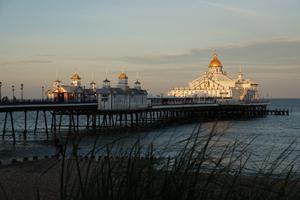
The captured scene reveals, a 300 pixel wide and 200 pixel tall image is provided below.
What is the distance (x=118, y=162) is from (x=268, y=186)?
1.13 m

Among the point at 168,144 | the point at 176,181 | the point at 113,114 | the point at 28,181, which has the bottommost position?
the point at 28,181

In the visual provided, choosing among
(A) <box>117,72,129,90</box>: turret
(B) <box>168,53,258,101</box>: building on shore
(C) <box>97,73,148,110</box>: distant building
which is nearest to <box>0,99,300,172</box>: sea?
(C) <box>97,73,148,110</box>: distant building

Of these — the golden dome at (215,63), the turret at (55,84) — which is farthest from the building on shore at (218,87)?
the turret at (55,84)

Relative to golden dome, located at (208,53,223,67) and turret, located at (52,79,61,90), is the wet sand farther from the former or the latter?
golden dome, located at (208,53,223,67)

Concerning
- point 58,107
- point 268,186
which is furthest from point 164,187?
point 58,107

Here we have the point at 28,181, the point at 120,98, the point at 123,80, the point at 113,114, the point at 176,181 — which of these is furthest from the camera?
the point at 123,80

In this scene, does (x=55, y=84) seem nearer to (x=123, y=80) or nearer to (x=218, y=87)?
(x=123, y=80)

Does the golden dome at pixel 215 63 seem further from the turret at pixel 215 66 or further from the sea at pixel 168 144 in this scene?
the sea at pixel 168 144

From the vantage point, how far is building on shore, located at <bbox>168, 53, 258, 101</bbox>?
3654 inches

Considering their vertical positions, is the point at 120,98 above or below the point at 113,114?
above

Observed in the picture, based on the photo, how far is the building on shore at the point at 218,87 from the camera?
92812 mm

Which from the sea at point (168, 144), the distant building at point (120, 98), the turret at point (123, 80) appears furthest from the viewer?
the turret at point (123, 80)

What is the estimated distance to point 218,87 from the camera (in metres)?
97.0

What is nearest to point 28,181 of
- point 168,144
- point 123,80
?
point 168,144
